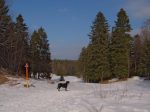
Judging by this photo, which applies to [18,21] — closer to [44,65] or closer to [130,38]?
[44,65]

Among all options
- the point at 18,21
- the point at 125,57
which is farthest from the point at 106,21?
the point at 18,21

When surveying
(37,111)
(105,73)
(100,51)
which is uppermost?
(100,51)

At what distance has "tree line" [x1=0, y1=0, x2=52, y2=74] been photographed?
48.1 m

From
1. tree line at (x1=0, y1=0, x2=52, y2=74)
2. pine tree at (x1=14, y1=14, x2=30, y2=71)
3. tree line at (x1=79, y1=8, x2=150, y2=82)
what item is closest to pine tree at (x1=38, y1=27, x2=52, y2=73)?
tree line at (x1=0, y1=0, x2=52, y2=74)

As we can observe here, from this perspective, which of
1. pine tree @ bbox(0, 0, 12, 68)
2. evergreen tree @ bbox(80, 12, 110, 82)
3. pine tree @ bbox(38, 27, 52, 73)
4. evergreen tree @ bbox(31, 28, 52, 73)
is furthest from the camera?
pine tree @ bbox(38, 27, 52, 73)

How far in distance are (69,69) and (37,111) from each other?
592 ft

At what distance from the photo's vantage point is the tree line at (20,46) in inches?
1893

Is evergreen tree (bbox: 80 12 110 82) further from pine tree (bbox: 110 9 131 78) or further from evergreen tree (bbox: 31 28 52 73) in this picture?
evergreen tree (bbox: 31 28 52 73)

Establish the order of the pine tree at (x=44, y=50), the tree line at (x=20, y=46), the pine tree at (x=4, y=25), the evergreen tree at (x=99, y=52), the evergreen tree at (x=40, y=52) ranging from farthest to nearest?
the pine tree at (x=44, y=50) → the evergreen tree at (x=40, y=52) → the evergreen tree at (x=99, y=52) → the tree line at (x=20, y=46) → the pine tree at (x=4, y=25)

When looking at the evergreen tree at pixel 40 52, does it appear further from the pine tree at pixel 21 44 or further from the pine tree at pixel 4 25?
the pine tree at pixel 4 25

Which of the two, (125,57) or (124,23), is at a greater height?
(124,23)

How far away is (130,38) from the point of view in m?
63.0

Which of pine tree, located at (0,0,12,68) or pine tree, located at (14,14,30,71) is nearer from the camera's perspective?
pine tree, located at (0,0,12,68)

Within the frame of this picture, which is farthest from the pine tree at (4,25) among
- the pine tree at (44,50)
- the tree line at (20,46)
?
the pine tree at (44,50)
